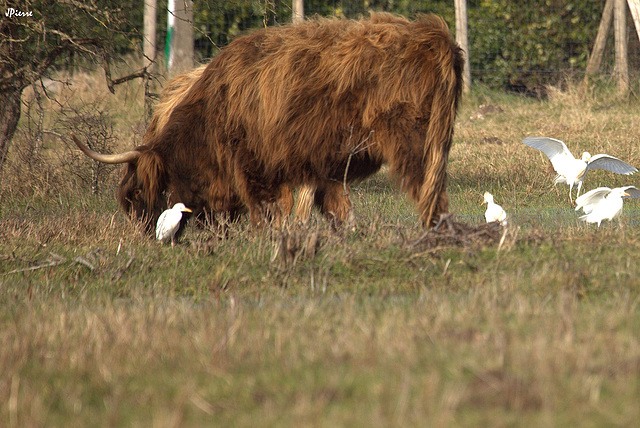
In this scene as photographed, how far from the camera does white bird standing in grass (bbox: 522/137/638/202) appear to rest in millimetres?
8359

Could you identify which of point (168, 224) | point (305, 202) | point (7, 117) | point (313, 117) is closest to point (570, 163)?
point (305, 202)

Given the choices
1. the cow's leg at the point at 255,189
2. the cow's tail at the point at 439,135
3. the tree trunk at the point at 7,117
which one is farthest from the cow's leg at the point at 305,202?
the tree trunk at the point at 7,117

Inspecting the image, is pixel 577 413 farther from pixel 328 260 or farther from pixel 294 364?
pixel 328 260

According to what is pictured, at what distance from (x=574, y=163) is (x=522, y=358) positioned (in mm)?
5917

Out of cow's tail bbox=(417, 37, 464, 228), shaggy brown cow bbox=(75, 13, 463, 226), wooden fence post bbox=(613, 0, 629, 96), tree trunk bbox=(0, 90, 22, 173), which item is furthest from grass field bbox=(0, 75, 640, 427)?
wooden fence post bbox=(613, 0, 629, 96)

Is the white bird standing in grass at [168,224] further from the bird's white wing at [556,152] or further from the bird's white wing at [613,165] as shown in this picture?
the bird's white wing at [613,165]

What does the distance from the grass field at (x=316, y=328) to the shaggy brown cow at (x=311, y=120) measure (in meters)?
0.41

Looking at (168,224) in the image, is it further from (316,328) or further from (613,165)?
(613,165)

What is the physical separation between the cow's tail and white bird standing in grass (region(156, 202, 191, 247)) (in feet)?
6.14

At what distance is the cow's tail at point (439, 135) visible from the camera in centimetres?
592

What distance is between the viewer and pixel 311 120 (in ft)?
20.6

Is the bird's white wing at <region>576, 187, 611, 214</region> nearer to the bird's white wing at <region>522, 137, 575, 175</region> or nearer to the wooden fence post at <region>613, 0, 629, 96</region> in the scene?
the bird's white wing at <region>522, 137, 575, 175</region>

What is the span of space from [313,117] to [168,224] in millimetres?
1374

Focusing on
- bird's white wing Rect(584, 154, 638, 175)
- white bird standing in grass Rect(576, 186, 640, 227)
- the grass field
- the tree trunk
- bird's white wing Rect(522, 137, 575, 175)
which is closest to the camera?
the grass field
